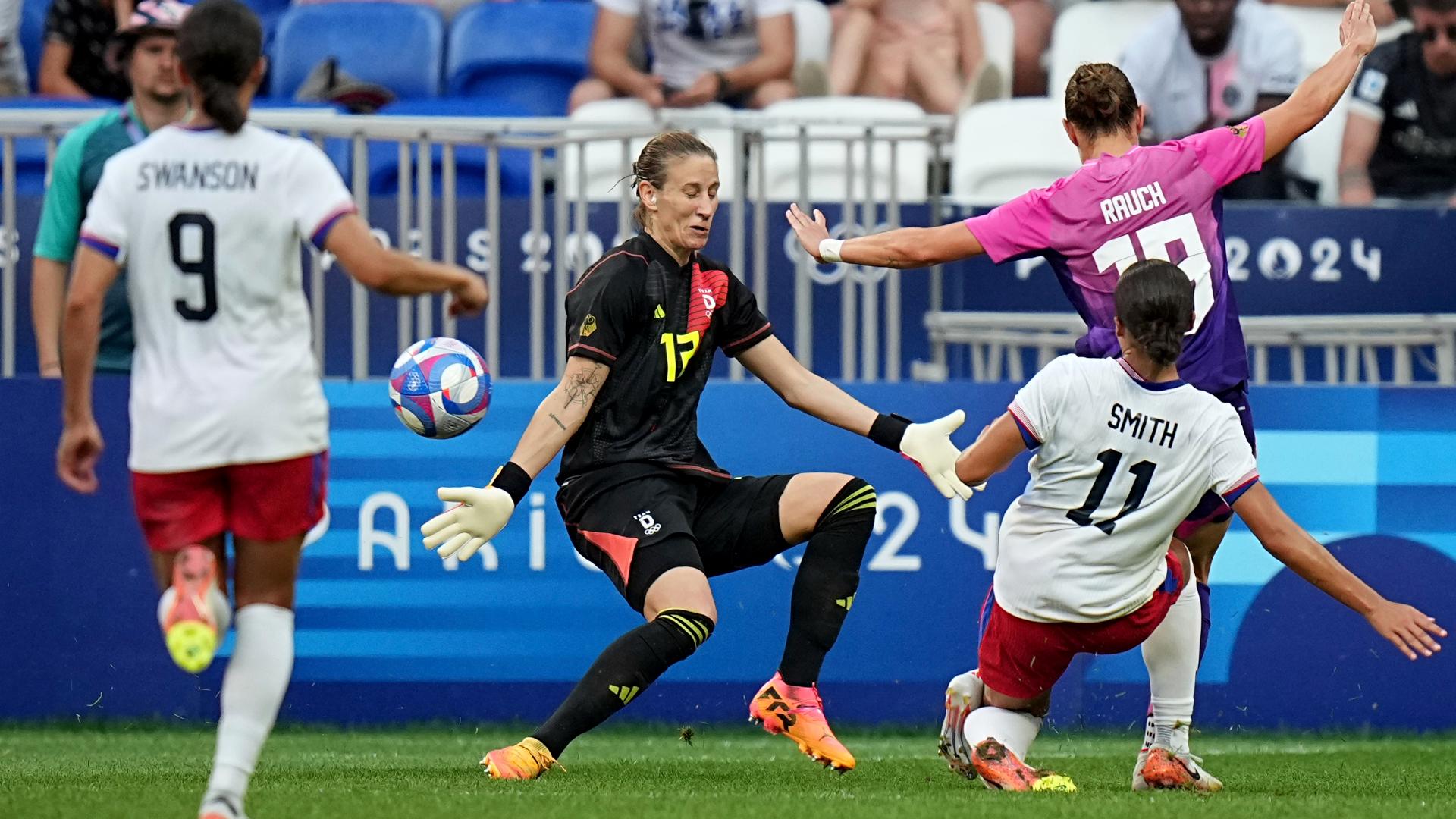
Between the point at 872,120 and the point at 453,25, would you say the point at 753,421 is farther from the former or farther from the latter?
the point at 453,25

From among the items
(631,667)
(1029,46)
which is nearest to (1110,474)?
(631,667)

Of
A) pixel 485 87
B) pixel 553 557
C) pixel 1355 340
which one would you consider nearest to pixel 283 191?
pixel 553 557

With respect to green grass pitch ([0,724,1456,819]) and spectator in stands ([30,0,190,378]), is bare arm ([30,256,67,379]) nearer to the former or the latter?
spectator in stands ([30,0,190,378])

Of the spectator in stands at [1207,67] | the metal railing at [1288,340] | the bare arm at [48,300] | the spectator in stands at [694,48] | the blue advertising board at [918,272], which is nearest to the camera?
the bare arm at [48,300]

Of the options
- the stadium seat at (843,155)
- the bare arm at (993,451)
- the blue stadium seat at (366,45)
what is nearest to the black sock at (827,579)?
the bare arm at (993,451)

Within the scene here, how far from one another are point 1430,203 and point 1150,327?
15.1ft

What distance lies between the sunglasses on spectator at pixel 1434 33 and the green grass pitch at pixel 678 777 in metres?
3.67

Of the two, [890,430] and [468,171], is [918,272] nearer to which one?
[468,171]

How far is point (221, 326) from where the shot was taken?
13.4 feet

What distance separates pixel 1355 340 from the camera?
8.23 metres

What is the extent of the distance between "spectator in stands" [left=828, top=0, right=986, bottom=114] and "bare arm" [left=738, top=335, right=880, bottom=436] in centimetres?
482

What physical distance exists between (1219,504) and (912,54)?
5.48 meters

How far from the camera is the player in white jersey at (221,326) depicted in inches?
159

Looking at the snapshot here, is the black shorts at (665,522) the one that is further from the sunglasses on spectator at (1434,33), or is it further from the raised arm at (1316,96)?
the sunglasses on spectator at (1434,33)
